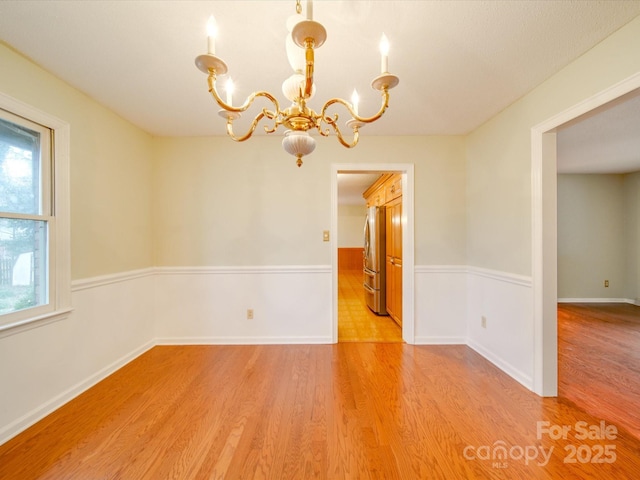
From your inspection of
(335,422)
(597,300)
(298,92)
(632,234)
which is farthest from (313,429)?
(632,234)

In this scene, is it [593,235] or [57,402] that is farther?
[593,235]

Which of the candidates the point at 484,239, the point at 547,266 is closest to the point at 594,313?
the point at 484,239

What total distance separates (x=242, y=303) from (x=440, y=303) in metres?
2.20

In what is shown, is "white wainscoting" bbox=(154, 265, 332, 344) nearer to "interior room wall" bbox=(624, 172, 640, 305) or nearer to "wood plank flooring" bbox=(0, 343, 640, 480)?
"wood plank flooring" bbox=(0, 343, 640, 480)

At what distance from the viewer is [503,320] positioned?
2381mm

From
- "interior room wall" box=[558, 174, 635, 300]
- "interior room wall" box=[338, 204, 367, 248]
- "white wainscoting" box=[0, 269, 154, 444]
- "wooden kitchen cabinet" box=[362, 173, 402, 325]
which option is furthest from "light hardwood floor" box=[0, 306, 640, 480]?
"interior room wall" box=[338, 204, 367, 248]

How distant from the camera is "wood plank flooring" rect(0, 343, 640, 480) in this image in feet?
4.43

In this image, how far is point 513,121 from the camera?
225cm

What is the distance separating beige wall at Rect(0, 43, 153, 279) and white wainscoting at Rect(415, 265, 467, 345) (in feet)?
9.83

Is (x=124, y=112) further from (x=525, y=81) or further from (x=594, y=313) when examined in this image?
(x=594, y=313)

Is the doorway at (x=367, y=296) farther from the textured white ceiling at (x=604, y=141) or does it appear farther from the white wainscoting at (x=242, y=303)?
the textured white ceiling at (x=604, y=141)

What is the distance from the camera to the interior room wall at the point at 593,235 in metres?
4.73

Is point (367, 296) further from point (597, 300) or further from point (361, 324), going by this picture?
point (597, 300)

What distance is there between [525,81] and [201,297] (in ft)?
11.4
